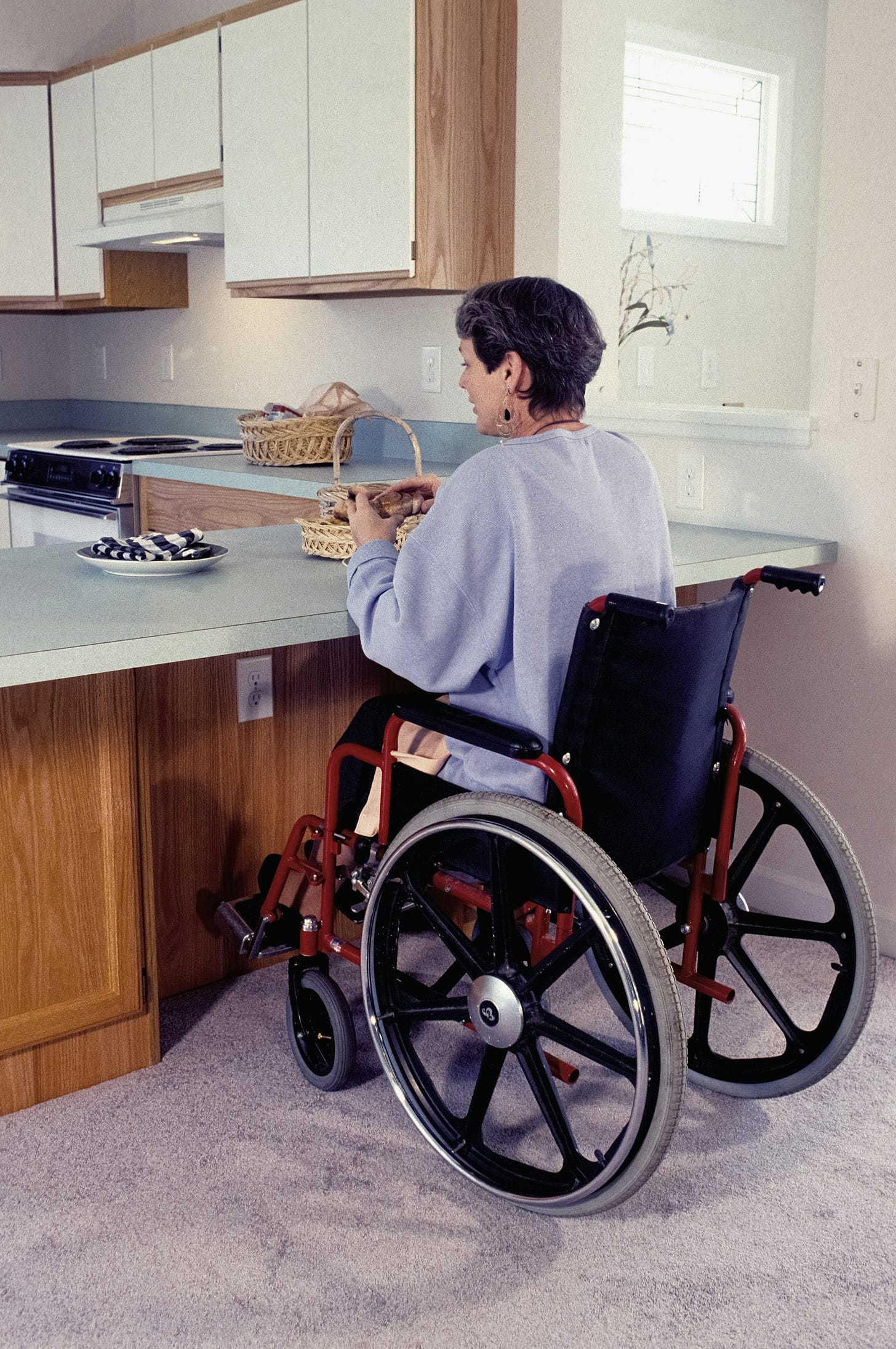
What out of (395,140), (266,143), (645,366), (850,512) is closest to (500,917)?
(850,512)

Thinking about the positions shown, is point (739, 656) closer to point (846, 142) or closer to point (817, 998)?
point (817, 998)

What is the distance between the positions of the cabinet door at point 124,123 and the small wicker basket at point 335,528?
6.79 ft

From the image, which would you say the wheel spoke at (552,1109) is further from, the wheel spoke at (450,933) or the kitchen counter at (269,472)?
the kitchen counter at (269,472)

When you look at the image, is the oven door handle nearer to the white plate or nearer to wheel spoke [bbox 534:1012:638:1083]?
the white plate

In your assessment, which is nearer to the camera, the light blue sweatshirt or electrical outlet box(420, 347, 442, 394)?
the light blue sweatshirt

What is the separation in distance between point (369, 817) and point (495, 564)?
48 cm

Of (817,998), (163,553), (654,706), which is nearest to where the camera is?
(654,706)

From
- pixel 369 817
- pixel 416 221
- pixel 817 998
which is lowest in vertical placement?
pixel 817 998

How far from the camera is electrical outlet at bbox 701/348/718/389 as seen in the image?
4.25m

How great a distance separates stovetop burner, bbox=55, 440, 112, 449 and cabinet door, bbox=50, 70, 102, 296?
493 mm

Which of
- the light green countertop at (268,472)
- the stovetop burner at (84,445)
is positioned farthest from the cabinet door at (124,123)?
the light green countertop at (268,472)

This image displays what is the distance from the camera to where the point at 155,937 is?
1955 millimetres

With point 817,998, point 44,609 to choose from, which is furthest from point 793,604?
point 44,609

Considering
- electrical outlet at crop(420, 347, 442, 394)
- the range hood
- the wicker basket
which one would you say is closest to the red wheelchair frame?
the wicker basket
